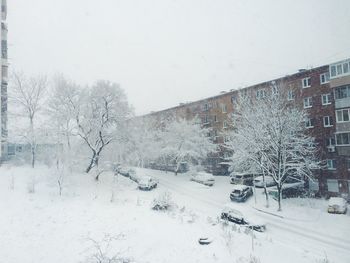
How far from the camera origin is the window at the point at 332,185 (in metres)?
A: 31.7

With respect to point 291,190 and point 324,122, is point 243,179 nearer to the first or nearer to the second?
point 291,190

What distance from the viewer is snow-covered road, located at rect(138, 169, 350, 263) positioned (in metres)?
17.1

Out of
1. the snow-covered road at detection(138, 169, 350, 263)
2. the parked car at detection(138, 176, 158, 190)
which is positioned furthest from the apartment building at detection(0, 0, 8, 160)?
the snow-covered road at detection(138, 169, 350, 263)

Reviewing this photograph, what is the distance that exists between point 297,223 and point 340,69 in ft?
57.9

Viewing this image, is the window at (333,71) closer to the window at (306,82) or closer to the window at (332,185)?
the window at (306,82)

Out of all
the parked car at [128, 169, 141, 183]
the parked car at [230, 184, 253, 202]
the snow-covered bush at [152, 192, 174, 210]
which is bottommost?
the parked car at [230, 184, 253, 202]

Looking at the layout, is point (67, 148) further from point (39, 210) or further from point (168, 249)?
point (168, 249)

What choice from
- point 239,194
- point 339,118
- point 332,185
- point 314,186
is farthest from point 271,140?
point 314,186

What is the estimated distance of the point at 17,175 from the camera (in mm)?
28000

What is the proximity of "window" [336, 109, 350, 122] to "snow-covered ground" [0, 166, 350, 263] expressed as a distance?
989 cm

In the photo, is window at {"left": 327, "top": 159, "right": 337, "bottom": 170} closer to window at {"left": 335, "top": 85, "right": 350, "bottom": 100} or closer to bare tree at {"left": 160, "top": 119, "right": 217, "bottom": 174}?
window at {"left": 335, "top": 85, "right": 350, "bottom": 100}

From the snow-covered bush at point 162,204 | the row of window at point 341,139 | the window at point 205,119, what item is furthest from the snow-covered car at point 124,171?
the row of window at point 341,139

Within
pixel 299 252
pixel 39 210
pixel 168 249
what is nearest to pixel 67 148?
pixel 39 210

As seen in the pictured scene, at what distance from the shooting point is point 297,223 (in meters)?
22.1
